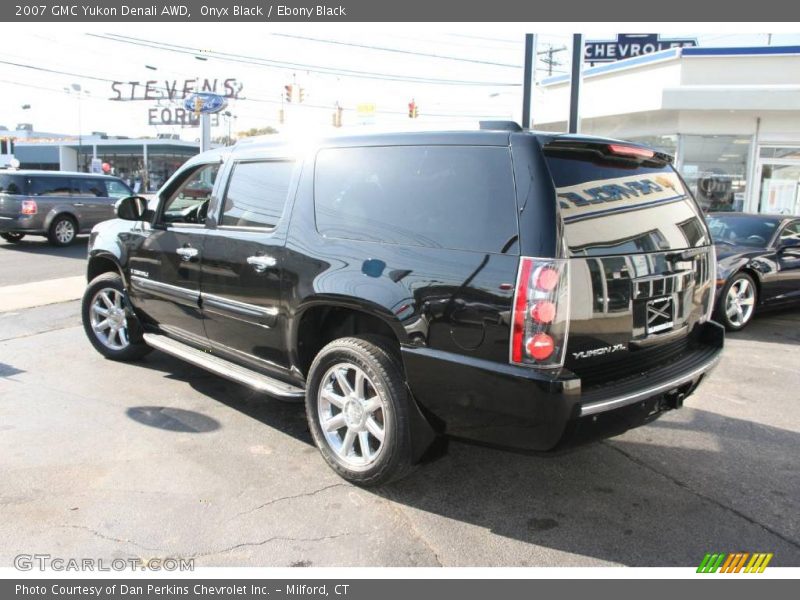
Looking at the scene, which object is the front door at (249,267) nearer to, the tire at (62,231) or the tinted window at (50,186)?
the tire at (62,231)

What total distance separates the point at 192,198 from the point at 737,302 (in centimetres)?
637

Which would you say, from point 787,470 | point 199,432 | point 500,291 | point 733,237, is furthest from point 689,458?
point 733,237

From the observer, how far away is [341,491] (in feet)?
11.8

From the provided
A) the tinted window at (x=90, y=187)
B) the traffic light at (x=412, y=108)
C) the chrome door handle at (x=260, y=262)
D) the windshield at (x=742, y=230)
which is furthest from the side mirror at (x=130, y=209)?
the traffic light at (x=412, y=108)

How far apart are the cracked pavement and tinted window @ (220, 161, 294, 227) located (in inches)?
57.5

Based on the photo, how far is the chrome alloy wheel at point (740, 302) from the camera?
7.58m

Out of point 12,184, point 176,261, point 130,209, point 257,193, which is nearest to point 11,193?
point 12,184

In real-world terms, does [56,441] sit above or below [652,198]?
below

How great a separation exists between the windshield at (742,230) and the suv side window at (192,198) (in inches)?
253

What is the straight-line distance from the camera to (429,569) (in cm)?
288

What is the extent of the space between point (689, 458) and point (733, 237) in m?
5.35

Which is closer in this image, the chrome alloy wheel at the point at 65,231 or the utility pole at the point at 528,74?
the utility pole at the point at 528,74

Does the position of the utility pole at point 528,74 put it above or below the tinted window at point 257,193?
above

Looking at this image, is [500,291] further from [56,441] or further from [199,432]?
[56,441]
